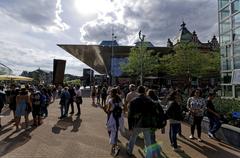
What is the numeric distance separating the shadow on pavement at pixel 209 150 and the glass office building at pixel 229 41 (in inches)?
479

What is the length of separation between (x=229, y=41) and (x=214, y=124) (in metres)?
12.7

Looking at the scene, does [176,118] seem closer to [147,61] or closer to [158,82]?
[147,61]

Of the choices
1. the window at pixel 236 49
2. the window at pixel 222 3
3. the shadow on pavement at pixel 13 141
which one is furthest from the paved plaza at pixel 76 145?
the window at pixel 222 3

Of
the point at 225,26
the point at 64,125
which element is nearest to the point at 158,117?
the point at 64,125

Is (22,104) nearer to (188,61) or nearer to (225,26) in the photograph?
(225,26)

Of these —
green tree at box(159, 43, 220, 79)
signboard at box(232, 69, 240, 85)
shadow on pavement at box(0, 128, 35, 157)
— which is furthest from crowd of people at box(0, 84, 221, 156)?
green tree at box(159, 43, 220, 79)

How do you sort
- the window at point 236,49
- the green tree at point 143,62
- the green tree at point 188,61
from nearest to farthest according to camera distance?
the window at point 236,49
the green tree at point 188,61
the green tree at point 143,62

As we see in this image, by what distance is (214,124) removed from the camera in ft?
Result: 31.8

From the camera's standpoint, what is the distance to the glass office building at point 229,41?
64.3 ft

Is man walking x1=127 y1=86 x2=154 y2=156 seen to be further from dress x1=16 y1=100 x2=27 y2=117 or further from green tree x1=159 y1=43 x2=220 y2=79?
green tree x1=159 y1=43 x2=220 y2=79

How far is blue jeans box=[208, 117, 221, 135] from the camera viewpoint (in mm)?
9469

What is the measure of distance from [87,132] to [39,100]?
2.81 meters

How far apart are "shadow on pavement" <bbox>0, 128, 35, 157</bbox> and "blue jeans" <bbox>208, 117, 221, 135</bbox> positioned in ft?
19.4

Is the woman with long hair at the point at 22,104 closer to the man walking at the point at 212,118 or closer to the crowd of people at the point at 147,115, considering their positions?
the crowd of people at the point at 147,115
